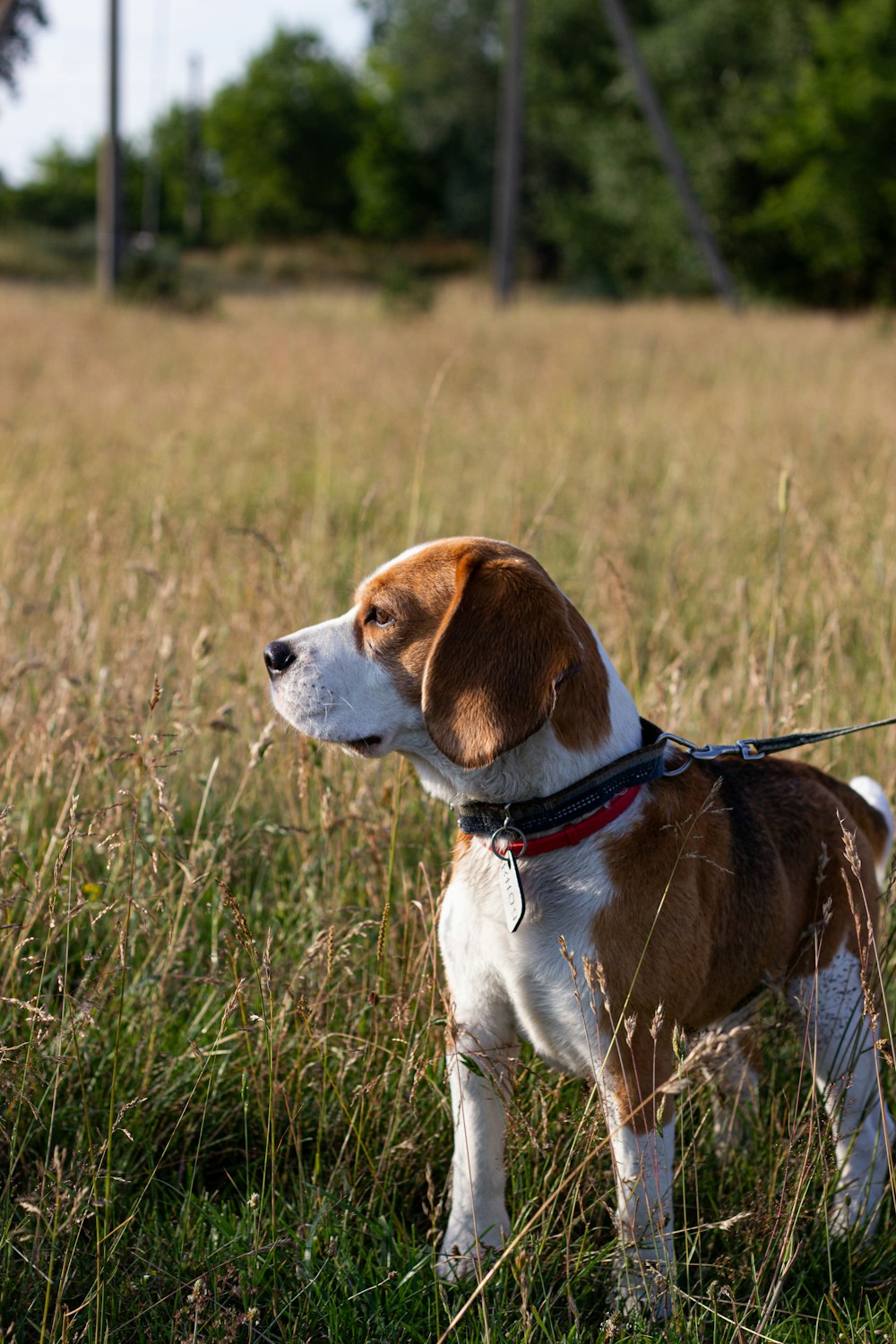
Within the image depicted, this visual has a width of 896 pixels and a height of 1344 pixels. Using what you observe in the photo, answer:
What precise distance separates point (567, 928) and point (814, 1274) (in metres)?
0.89

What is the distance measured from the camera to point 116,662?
3.51 m

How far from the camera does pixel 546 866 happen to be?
2080 millimetres

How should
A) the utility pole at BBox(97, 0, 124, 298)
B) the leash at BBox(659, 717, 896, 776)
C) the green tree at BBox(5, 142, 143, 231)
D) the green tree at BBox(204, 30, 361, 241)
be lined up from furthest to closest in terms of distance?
the green tree at BBox(204, 30, 361, 241), the green tree at BBox(5, 142, 143, 231), the utility pole at BBox(97, 0, 124, 298), the leash at BBox(659, 717, 896, 776)

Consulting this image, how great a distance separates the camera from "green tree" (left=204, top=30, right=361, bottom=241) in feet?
164

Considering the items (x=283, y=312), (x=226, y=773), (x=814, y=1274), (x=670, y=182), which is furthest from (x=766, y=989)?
(x=670, y=182)

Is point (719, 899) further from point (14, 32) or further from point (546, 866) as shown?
point (14, 32)

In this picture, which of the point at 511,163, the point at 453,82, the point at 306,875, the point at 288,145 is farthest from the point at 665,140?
the point at 288,145

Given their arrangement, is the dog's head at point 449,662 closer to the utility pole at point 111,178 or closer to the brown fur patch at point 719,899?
the brown fur patch at point 719,899

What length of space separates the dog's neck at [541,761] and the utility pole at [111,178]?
16723 mm

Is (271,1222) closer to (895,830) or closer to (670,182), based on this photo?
(895,830)

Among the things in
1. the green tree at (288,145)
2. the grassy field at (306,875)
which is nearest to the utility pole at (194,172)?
the green tree at (288,145)

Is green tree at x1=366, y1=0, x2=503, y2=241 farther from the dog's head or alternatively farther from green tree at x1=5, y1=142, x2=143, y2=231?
the dog's head

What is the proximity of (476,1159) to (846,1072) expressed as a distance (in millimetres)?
782

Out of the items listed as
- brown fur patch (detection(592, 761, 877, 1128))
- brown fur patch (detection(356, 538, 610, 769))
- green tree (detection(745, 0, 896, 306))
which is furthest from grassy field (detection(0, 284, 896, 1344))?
green tree (detection(745, 0, 896, 306))
